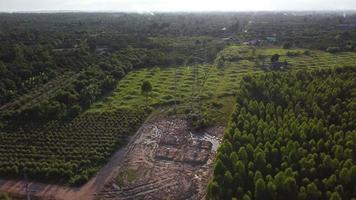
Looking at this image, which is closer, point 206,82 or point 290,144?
point 290,144

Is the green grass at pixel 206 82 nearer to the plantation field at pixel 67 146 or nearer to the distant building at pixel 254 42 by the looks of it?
the plantation field at pixel 67 146

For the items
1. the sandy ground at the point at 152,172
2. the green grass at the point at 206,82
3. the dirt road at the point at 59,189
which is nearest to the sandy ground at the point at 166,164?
the sandy ground at the point at 152,172

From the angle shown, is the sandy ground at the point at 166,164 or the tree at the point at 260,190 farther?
the sandy ground at the point at 166,164

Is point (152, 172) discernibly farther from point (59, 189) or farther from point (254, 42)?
point (254, 42)

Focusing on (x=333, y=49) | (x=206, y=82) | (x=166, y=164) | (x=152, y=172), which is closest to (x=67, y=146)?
(x=152, y=172)

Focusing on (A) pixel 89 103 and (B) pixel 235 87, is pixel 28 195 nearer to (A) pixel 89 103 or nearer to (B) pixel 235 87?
(A) pixel 89 103

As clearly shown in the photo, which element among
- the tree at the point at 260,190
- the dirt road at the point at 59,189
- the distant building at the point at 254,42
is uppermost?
the tree at the point at 260,190
